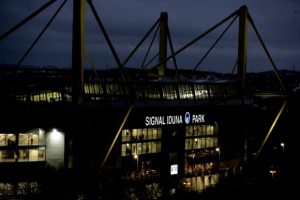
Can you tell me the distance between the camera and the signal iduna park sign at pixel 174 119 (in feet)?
128

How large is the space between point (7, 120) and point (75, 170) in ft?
28.7

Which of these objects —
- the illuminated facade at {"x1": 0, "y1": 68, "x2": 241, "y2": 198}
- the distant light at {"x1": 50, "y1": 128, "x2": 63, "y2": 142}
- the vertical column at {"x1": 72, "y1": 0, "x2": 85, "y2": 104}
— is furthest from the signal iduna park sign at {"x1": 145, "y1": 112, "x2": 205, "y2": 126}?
the vertical column at {"x1": 72, "y1": 0, "x2": 85, "y2": 104}

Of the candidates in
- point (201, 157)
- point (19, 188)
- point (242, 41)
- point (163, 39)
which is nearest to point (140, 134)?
point (201, 157)

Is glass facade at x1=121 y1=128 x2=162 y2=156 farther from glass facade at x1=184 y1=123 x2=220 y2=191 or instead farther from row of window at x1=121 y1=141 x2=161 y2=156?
glass facade at x1=184 y1=123 x2=220 y2=191

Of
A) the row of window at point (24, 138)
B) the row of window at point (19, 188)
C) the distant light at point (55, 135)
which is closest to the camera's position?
the row of window at point (19, 188)

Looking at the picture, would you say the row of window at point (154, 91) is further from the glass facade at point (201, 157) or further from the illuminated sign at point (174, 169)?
the illuminated sign at point (174, 169)

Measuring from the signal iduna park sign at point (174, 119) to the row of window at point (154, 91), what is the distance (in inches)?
96.5

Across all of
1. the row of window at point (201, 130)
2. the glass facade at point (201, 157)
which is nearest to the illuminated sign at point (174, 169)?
the glass facade at point (201, 157)

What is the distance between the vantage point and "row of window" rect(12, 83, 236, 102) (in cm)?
3597

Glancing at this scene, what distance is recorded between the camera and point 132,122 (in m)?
37.7

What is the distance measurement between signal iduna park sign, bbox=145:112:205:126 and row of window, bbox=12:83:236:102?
2.45 m

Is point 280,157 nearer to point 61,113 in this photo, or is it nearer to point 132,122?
point 132,122

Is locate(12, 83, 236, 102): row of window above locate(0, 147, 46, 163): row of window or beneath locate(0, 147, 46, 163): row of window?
above

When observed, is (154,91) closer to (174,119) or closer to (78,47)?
(174,119)
